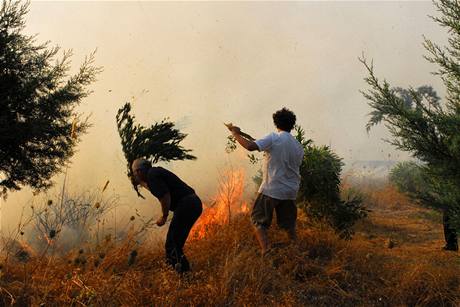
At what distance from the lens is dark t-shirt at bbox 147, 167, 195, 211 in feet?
15.5

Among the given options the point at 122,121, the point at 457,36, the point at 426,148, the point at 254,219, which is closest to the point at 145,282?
the point at 254,219

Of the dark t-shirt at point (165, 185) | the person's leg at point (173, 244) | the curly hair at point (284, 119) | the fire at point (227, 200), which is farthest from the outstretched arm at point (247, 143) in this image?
the fire at point (227, 200)

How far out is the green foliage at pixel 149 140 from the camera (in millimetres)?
6043

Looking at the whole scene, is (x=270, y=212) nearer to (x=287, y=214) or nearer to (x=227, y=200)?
(x=287, y=214)

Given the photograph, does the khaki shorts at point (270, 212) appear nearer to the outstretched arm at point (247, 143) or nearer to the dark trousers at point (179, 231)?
the outstretched arm at point (247, 143)

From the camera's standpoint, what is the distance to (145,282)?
4.49 metres

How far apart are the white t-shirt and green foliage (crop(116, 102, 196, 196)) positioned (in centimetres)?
174

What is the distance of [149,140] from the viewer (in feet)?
20.4

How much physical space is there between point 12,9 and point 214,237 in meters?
8.57

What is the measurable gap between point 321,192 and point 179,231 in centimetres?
411

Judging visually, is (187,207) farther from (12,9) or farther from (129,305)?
(12,9)

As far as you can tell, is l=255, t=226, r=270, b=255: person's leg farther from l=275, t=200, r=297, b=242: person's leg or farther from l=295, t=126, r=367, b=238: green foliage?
l=295, t=126, r=367, b=238: green foliage

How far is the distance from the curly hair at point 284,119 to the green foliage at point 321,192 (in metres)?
2.74

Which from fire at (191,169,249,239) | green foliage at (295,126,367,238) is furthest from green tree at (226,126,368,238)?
fire at (191,169,249,239)
